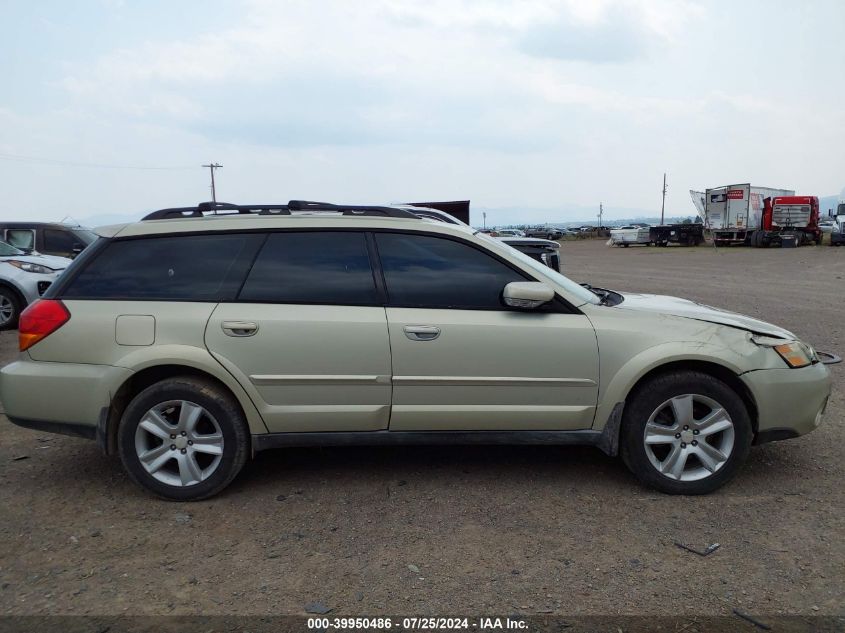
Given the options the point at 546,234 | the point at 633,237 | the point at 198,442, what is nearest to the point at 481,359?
the point at 198,442

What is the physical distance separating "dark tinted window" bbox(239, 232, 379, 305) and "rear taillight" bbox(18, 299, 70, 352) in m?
1.03

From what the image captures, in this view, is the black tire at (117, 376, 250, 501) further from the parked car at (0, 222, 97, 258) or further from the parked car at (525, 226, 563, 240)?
the parked car at (525, 226, 563, 240)

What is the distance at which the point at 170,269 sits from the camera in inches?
154

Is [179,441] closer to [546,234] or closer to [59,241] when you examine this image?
[59,241]

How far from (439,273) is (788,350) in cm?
207

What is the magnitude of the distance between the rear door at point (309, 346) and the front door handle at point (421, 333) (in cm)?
14

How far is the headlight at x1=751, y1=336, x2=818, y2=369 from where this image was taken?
12.6ft

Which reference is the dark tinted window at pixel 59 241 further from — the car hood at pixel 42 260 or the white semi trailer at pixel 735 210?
the white semi trailer at pixel 735 210

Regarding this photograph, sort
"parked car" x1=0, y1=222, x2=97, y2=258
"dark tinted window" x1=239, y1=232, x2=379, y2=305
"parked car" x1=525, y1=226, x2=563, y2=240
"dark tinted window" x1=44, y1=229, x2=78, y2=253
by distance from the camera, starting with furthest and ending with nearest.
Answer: "parked car" x1=525, y1=226, x2=563, y2=240 < "dark tinted window" x1=44, y1=229, x2=78, y2=253 < "parked car" x1=0, y1=222, x2=97, y2=258 < "dark tinted window" x1=239, y1=232, x2=379, y2=305

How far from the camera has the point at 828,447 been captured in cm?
454

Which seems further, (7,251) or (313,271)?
(7,251)

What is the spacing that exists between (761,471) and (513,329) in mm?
1883

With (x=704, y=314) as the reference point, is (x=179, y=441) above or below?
below

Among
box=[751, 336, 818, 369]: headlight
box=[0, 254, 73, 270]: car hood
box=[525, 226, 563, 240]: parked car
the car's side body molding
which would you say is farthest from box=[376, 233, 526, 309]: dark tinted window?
box=[525, 226, 563, 240]: parked car
